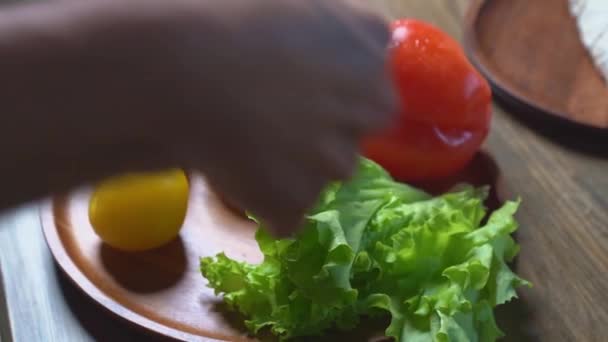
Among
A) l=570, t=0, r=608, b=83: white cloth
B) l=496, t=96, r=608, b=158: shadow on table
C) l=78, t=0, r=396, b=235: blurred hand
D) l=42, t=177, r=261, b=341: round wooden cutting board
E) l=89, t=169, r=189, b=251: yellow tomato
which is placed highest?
l=78, t=0, r=396, b=235: blurred hand

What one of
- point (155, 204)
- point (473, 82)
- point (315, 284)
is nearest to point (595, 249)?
point (473, 82)

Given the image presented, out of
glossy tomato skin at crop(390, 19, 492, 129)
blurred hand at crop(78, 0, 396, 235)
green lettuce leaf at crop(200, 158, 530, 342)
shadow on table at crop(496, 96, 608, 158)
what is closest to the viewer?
blurred hand at crop(78, 0, 396, 235)

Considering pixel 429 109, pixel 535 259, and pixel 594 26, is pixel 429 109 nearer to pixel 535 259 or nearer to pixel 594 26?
pixel 535 259

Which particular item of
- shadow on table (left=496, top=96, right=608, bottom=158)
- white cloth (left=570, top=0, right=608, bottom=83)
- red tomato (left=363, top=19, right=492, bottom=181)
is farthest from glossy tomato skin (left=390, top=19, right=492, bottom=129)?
white cloth (left=570, top=0, right=608, bottom=83)

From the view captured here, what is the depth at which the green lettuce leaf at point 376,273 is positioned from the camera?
694mm

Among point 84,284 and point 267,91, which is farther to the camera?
point 84,284

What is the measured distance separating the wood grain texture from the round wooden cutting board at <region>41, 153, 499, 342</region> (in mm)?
159

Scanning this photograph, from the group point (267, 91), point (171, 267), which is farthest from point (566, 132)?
point (267, 91)

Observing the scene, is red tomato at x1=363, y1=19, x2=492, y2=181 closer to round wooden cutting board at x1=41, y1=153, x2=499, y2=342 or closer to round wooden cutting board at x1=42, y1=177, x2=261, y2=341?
round wooden cutting board at x1=41, y1=153, x2=499, y2=342

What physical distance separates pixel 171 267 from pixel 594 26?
0.61 metres

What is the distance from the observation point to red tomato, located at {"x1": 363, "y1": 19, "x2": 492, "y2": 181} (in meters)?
0.86

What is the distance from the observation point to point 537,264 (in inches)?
32.2

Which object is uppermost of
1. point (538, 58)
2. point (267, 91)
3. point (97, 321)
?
point (267, 91)

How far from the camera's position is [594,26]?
1089 millimetres
